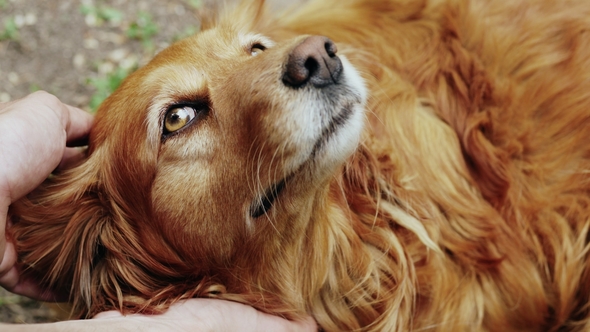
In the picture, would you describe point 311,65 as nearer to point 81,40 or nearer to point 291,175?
point 291,175

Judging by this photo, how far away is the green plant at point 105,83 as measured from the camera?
493cm

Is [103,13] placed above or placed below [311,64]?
below

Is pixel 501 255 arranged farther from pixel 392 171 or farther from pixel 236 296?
pixel 236 296

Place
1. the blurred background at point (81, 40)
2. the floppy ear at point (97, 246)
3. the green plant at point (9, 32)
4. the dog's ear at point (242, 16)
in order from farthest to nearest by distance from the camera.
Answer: the green plant at point (9, 32) → the blurred background at point (81, 40) → the dog's ear at point (242, 16) → the floppy ear at point (97, 246)

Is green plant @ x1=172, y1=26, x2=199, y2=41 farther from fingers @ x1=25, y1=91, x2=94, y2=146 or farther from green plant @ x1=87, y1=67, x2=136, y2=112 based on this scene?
fingers @ x1=25, y1=91, x2=94, y2=146

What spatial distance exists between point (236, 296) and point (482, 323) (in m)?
1.34

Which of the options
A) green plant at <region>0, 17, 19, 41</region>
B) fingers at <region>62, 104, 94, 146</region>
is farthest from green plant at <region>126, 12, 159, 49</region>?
fingers at <region>62, 104, 94, 146</region>

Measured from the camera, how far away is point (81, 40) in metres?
5.32

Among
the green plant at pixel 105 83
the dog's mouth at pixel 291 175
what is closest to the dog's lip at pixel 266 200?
the dog's mouth at pixel 291 175

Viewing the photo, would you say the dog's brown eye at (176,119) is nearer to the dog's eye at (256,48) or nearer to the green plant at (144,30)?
the dog's eye at (256,48)

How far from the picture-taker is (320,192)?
8.32 feet

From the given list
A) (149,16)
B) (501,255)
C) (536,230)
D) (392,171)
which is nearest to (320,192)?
(392,171)

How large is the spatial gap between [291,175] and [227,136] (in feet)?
1.06

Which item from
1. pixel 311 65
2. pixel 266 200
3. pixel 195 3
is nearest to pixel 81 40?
pixel 195 3
